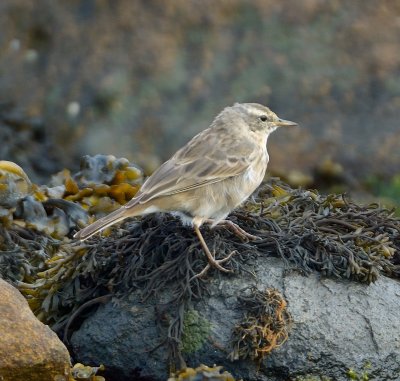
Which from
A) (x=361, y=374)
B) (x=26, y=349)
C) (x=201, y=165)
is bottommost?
(x=361, y=374)

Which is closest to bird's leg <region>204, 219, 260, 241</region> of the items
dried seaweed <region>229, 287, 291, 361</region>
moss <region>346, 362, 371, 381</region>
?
dried seaweed <region>229, 287, 291, 361</region>

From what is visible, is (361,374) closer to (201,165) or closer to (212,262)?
(212,262)

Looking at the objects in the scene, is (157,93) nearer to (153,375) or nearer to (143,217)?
(143,217)

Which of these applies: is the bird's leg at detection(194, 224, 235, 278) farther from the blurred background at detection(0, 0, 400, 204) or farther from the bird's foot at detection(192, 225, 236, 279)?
the blurred background at detection(0, 0, 400, 204)

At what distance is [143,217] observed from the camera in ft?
24.5

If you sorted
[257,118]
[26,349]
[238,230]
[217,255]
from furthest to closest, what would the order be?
1. [257,118]
2. [238,230]
3. [217,255]
4. [26,349]

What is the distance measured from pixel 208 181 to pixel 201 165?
136 millimetres

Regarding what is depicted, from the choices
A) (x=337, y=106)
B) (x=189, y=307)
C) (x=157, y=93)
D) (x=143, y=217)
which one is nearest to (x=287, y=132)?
(x=337, y=106)

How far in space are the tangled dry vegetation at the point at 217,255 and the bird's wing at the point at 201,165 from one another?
27 cm

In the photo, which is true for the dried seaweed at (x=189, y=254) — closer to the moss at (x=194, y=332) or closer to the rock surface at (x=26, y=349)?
the moss at (x=194, y=332)

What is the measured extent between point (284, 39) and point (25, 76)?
2.99 m

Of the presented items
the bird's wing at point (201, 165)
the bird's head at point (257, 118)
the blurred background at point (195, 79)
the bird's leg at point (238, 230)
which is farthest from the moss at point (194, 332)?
the blurred background at point (195, 79)

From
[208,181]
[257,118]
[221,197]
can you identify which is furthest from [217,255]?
[257,118]

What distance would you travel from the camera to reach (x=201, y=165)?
7.34 metres
